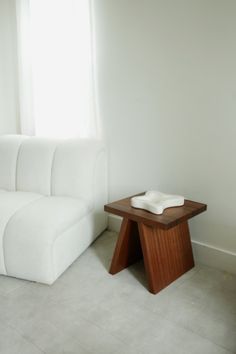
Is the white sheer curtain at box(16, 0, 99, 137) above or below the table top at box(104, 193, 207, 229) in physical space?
above

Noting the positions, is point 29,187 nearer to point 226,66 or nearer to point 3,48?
point 3,48

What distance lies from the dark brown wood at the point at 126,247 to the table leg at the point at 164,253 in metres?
0.17

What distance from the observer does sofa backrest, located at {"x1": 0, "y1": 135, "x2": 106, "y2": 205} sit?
7.59ft

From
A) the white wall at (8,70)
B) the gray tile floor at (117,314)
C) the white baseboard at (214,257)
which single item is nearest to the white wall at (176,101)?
the white baseboard at (214,257)

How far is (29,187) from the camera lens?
247 centimetres

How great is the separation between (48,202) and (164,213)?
32.9 inches

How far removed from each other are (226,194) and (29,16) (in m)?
2.17

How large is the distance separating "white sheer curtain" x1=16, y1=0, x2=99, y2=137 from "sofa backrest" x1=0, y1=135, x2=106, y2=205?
0.25 metres

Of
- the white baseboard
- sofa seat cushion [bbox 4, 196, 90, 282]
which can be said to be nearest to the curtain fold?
sofa seat cushion [bbox 4, 196, 90, 282]

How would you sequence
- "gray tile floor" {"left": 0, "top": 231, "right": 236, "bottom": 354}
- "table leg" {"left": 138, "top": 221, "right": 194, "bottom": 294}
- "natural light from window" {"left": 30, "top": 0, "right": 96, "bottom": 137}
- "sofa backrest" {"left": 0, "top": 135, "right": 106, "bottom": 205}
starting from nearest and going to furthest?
"gray tile floor" {"left": 0, "top": 231, "right": 236, "bottom": 354} < "table leg" {"left": 138, "top": 221, "right": 194, "bottom": 294} < "sofa backrest" {"left": 0, "top": 135, "right": 106, "bottom": 205} < "natural light from window" {"left": 30, "top": 0, "right": 96, "bottom": 137}

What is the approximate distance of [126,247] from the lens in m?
2.01

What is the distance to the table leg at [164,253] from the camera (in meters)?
1.79

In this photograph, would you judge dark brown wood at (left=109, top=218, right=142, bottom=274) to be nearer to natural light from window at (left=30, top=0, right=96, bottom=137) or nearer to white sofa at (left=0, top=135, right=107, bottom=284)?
white sofa at (left=0, top=135, right=107, bottom=284)

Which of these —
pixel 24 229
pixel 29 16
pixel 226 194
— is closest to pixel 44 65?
pixel 29 16
